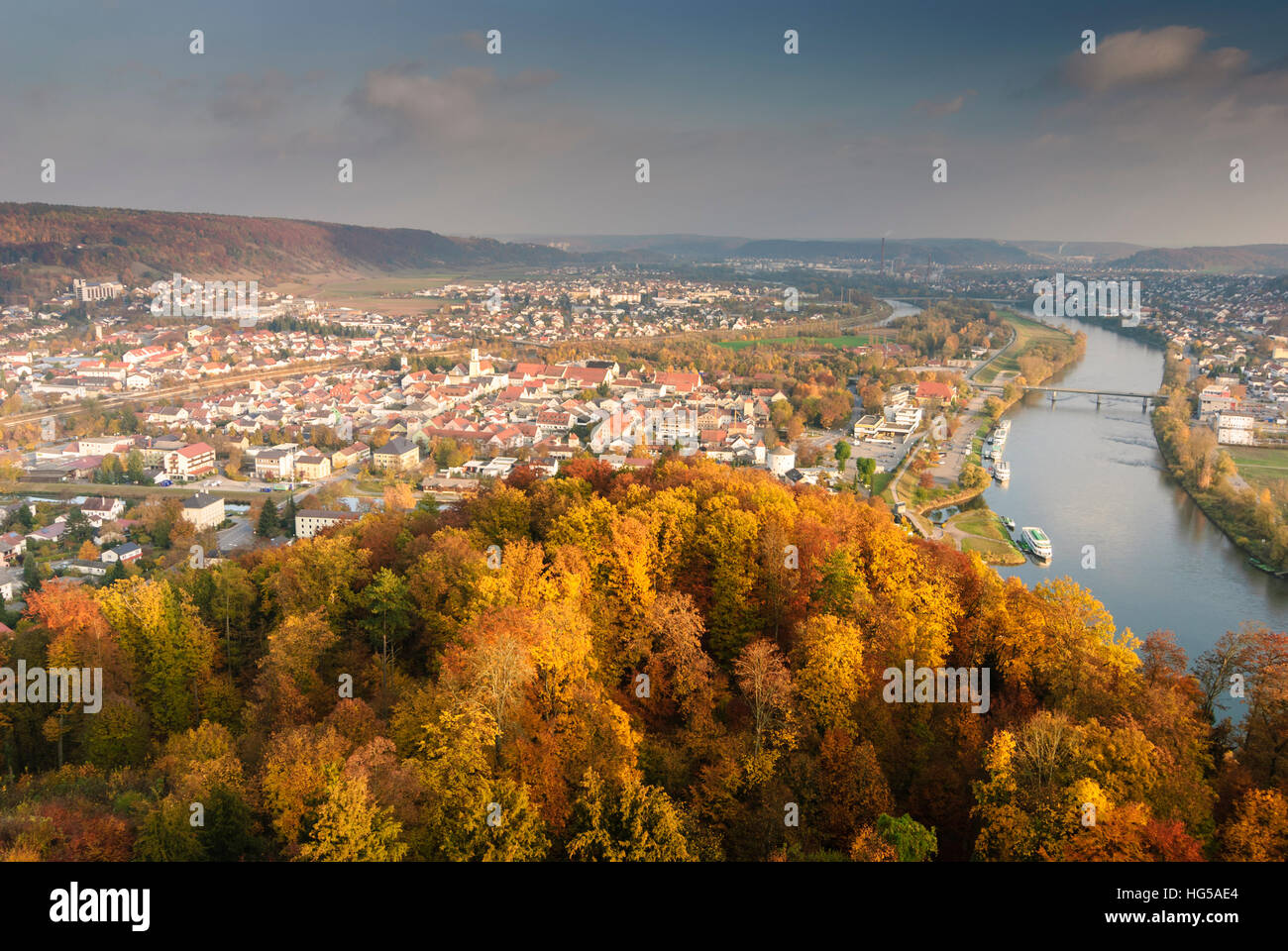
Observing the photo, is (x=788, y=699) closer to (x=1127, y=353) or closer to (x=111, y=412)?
(x=111, y=412)

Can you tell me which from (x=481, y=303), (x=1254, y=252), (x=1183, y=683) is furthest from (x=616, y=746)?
(x=1254, y=252)

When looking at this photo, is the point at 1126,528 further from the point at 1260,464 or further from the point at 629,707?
the point at 629,707

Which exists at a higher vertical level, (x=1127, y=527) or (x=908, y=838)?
(x=908, y=838)

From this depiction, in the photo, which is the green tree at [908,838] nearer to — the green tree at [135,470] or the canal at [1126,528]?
the canal at [1126,528]

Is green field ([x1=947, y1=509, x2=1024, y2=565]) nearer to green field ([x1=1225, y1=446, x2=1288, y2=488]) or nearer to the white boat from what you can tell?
the white boat

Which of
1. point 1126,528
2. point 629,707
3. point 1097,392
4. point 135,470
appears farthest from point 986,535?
point 135,470

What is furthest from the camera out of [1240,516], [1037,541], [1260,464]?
[1260,464]
